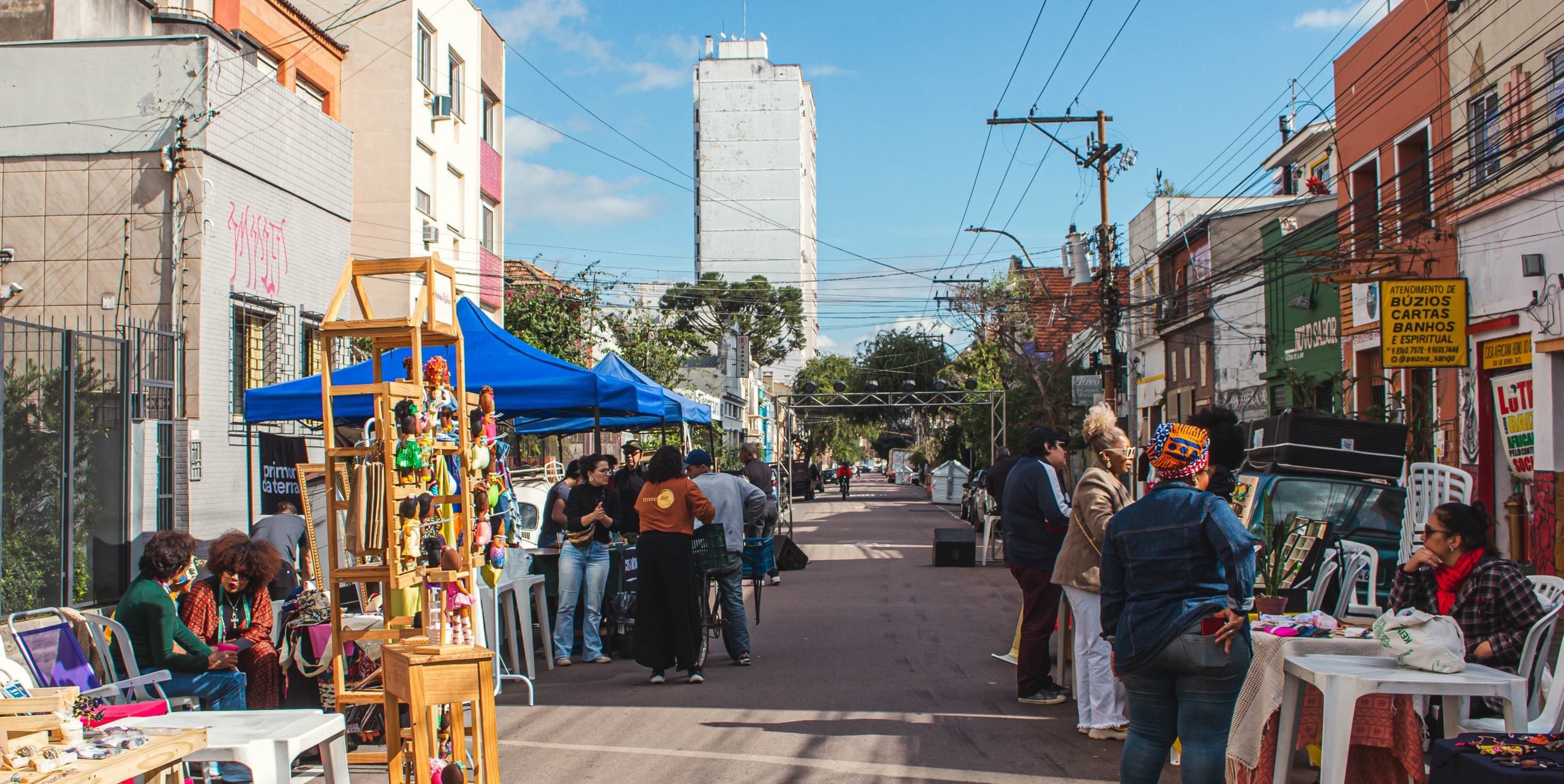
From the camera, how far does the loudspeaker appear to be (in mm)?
18125

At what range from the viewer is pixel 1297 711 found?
520cm

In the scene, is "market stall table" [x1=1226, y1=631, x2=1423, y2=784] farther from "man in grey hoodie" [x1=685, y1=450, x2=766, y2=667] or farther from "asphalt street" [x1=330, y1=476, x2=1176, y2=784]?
"man in grey hoodie" [x1=685, y1=450, x2=766, y2=667]

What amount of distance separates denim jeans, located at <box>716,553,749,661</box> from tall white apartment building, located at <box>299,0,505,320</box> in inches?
501

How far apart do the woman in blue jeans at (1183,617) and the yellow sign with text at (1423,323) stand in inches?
475

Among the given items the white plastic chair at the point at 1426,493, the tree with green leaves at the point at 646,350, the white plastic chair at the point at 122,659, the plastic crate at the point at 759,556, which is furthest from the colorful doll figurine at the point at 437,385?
the tree with green leaves at the point at 646,350

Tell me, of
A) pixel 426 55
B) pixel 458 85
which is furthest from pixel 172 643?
pixel 458 85

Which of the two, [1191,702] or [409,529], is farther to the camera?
[409,529]

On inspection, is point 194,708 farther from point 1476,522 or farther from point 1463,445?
point 1463,445

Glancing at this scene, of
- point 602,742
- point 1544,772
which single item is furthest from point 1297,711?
point 602,742

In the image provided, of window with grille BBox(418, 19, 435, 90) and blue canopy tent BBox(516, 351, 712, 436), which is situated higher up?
window with grille BBox(418, 19, 435, 90)

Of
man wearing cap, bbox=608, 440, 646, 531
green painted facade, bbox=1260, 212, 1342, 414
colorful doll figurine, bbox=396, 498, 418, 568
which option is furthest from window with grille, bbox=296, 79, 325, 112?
green painted facade, bbox=1260, 212, 1342, 414

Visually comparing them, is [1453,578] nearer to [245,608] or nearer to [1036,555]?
[1036,555]

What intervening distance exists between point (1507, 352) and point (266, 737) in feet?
52.6

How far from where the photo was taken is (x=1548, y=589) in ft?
19.5
